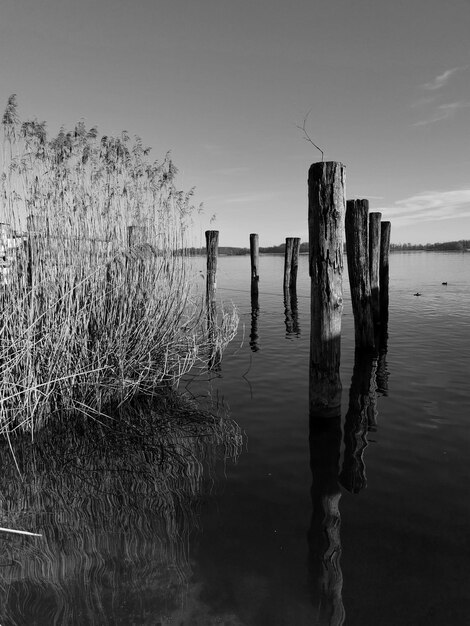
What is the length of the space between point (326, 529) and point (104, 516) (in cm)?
169

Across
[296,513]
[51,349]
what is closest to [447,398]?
[296,513]

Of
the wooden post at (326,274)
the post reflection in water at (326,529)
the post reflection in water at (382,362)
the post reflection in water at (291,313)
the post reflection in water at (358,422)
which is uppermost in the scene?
the wooden post at (326,274)

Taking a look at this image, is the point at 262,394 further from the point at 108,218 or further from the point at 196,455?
the point at 108,218

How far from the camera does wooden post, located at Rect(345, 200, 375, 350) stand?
800 centimetres

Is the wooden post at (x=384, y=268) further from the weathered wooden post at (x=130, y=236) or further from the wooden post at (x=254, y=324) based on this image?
the weathered wooden post at (x=130, y=236)

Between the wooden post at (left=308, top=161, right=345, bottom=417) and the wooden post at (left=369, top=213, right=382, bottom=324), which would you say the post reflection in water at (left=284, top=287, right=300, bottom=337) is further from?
the wooden post at (left=308, top=161, right=345, bottom=417)

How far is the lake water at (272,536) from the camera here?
2.29 m

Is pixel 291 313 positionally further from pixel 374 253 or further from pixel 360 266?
pixel 360 266

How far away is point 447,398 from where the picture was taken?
563 cm

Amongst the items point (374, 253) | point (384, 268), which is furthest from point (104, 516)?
point (384, 268)

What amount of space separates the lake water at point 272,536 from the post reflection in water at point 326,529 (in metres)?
0.01

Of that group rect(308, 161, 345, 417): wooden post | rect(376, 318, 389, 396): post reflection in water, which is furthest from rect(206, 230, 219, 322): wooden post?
rect(308, 161, 345, 417): wooden post

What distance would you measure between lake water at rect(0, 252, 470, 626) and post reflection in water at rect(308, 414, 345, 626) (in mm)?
11

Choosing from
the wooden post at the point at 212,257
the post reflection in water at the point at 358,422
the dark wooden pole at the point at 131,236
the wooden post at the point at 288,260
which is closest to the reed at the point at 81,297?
the dark wooden pole at the point at 131,236
